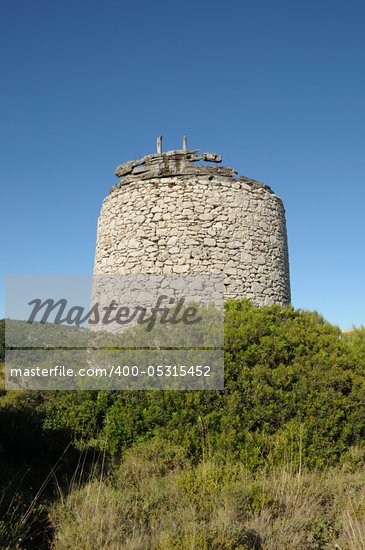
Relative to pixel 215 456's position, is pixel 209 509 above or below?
below

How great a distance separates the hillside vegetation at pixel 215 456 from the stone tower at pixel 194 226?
3195mm

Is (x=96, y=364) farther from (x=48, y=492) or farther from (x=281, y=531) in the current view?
(x=281, y=531)

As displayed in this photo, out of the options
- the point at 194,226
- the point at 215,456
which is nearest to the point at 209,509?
the point at 215,456

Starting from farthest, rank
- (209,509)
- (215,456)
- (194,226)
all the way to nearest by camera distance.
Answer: (194,226)
(215,456)
(209,509)

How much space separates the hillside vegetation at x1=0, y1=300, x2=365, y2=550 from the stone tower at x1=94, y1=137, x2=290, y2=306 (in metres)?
3.19

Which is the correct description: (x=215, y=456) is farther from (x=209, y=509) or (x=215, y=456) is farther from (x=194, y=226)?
(x=194, y=226)

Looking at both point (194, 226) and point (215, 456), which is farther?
point (194, 226)

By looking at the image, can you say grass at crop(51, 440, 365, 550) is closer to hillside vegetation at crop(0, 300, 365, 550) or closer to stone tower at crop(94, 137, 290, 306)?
hillside vegetation at crop(0, 300, 365, 550)

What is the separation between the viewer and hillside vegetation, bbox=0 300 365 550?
416 centimetres

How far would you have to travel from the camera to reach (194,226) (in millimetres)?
11000

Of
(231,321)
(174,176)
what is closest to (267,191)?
(174,176)

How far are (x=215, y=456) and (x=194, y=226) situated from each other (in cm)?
631

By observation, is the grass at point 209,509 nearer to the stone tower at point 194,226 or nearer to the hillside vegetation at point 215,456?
the hillside vegetation at point 215,456

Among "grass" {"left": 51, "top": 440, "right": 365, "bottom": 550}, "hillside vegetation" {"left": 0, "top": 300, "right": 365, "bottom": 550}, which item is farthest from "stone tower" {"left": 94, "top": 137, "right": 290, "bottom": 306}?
"grass" {"left": 51, "top": 440, "right": 365, "bottom": 550}
